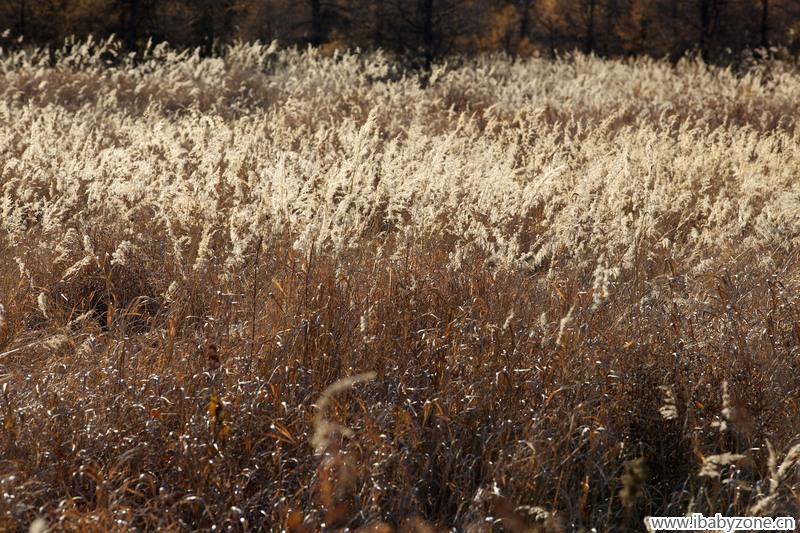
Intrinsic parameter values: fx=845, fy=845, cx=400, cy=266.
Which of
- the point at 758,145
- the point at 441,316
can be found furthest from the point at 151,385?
the point at 758,145

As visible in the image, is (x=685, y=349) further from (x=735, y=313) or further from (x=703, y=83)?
(x=703, y=83)

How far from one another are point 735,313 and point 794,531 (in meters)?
1.32

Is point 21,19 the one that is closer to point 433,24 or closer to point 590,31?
point 433,24

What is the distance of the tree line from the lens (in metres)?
17.1

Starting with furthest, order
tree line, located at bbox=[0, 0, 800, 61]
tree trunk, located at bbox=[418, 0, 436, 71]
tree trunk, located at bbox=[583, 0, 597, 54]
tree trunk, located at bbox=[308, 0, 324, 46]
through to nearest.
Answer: tree trunk, located at bbox=[583, 0, 597, 54] < tree trunk, located at bbox=[308, 0, 324, 46] < tree trunk, located at bbox=[418, 0, 436, 71] < tree line, located at bbox=[0, 0, 800, 61]

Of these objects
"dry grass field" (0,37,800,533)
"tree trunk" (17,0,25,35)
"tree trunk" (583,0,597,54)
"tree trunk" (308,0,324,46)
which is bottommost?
"dry grass field" (0,37,800,533)

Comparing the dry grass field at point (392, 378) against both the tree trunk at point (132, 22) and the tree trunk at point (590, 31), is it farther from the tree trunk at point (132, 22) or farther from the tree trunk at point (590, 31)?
the tree trunk at point (590, 31)

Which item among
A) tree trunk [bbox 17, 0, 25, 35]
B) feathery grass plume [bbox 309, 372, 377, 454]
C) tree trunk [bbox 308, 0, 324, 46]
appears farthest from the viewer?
tree trunk [bbox 308, 0, 324, 46]

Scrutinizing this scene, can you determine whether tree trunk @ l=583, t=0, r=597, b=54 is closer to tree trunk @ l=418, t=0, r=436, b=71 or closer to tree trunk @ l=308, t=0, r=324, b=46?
tree trunk @ l=418, t=0, r=436, b=71

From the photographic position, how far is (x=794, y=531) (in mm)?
2238

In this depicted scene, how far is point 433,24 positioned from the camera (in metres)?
18.0

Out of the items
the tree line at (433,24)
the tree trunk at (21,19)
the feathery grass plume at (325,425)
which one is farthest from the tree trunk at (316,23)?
the feathery grass plume at (325,425)

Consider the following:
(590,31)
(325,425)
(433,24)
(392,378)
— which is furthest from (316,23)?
(325,425)

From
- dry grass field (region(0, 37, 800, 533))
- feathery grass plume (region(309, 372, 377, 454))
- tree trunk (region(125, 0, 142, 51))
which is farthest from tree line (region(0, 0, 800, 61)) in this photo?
feathery grass plume (region(309, 372, 377, 454))
